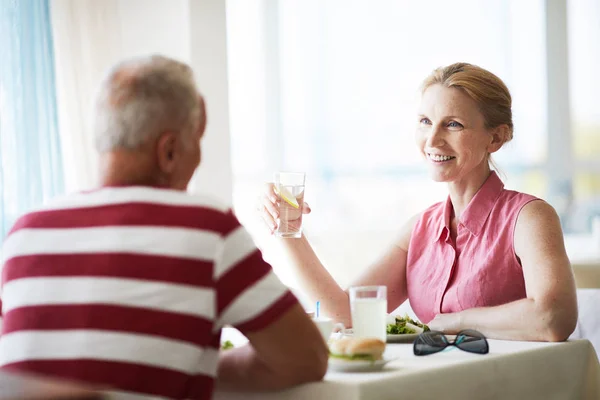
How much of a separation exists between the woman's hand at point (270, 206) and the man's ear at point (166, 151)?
2.87ft

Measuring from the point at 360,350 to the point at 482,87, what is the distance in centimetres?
119

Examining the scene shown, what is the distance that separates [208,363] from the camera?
4.44 feet

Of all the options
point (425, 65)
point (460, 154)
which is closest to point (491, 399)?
point (460, 154)

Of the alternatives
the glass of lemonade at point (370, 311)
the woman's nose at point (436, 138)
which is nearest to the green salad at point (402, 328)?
the glass of lemonade at point (370, 311)

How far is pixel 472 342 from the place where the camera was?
175 cm

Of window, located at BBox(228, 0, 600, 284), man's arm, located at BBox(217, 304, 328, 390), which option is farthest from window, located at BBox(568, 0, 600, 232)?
man's arm, located at BBox(217, 304, 328, 390)

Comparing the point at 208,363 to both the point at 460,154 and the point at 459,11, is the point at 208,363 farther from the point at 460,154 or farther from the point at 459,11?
the point at 459,11

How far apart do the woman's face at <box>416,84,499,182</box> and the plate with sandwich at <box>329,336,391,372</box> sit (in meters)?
1.04

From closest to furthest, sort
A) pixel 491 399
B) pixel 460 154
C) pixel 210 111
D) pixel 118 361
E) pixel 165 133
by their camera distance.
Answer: pixel 118 361, pixel 165 133, pixel 491 399, pixel 460 154, pixel 210 111

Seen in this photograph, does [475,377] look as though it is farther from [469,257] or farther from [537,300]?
[469,257]

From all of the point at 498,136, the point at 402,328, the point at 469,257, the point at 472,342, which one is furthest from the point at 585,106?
the point at 472,342

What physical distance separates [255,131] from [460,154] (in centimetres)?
362

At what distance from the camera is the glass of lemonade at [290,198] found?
2141 mm

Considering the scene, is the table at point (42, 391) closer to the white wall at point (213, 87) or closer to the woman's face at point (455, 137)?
the woman's face at point (455, 137)
